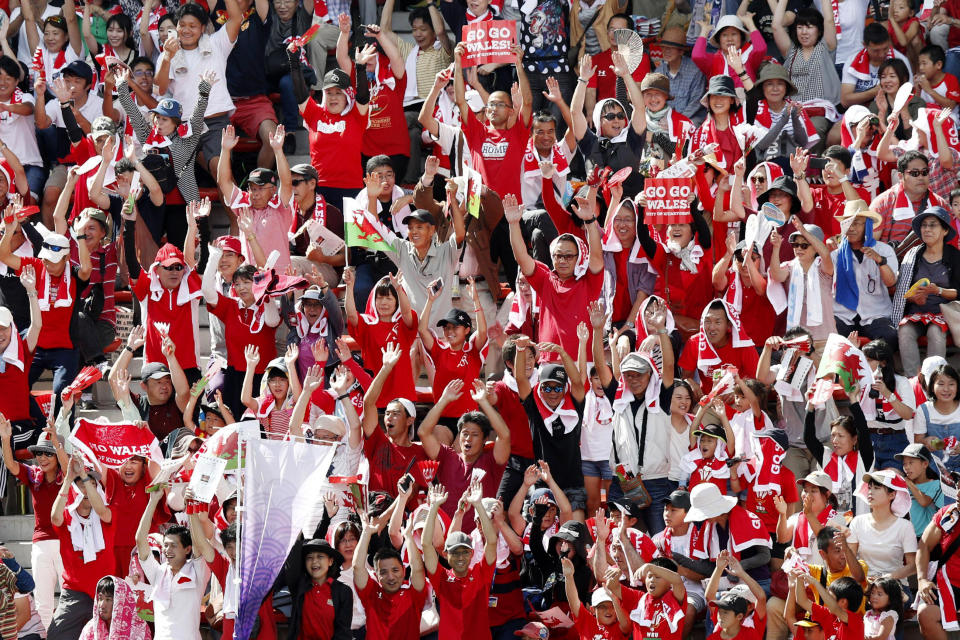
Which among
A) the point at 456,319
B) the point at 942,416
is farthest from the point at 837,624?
the point at 456,319

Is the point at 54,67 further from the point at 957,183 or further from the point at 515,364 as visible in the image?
the point at 957,183

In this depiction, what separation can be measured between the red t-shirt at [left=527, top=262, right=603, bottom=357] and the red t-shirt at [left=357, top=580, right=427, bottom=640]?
90.8 inches

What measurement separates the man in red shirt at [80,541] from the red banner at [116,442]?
16cm

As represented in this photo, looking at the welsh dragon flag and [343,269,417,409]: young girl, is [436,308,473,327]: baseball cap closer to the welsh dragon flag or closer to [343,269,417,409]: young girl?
[343,269,417,409]: young girl

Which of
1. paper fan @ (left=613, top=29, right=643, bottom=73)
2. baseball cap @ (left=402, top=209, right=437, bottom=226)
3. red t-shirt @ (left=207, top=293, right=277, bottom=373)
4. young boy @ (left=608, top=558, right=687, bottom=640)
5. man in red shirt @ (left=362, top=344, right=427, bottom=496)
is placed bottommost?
young boy @ (left=608, top=558, right=687, bottom=640)

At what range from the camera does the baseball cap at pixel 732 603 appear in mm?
13086

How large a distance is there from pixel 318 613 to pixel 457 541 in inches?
39.6

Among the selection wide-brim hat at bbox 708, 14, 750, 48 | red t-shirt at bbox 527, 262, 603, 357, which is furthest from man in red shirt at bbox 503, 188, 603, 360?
wide-brim hat at bbox 708, 14, 750, 48

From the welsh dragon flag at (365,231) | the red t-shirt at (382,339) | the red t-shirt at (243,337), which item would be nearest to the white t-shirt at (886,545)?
the red t-shirt at (382,339)

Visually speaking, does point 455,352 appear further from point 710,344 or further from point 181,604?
point 181,604

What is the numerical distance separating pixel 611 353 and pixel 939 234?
262 centimetres

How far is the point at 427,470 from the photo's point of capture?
14.2 meters

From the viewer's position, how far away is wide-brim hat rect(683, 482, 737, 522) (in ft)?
44.8

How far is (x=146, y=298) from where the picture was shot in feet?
51.1
